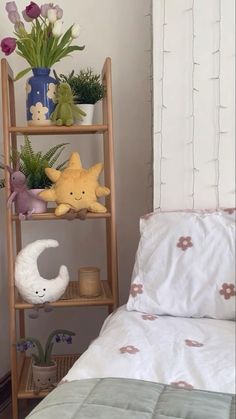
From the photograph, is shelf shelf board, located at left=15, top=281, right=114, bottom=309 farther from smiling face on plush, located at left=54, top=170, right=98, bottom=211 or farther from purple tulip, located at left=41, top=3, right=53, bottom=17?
purple tulip, located at left=41, top=3, right=53, bottom=17

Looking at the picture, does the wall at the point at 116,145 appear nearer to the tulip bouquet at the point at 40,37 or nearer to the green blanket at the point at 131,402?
the tulip bouquet at the point at 40,37

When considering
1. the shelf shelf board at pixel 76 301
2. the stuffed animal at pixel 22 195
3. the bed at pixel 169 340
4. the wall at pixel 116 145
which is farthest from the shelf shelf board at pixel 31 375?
the stuffed animal at pixel 22 195

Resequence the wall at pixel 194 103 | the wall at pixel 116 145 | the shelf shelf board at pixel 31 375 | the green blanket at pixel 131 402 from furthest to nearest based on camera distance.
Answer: the wall at pixel 116 145 < the shelf shelf board at pixel 31 375 < the wall at pixel 194 103 < the green blanket at pixel 131 402

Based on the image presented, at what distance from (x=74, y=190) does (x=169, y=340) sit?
22.0 inches

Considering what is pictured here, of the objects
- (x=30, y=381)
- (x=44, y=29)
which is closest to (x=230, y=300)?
(x=30, y=381)

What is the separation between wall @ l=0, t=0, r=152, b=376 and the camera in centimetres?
172

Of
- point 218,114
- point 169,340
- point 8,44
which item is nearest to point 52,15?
point 8,44

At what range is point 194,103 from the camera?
4.42 feet

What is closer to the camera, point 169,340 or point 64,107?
point 169,340

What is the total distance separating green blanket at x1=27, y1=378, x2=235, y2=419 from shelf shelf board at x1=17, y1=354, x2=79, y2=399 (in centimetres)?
65

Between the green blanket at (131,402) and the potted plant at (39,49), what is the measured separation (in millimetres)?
842

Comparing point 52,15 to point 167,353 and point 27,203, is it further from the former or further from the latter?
point 167,353

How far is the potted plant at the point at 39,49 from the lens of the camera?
146cm

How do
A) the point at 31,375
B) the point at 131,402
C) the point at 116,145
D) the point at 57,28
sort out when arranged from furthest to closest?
1. the point at 116,145
2. the point at 31,375
3. the point at 57,28
4. the point at 131,402
